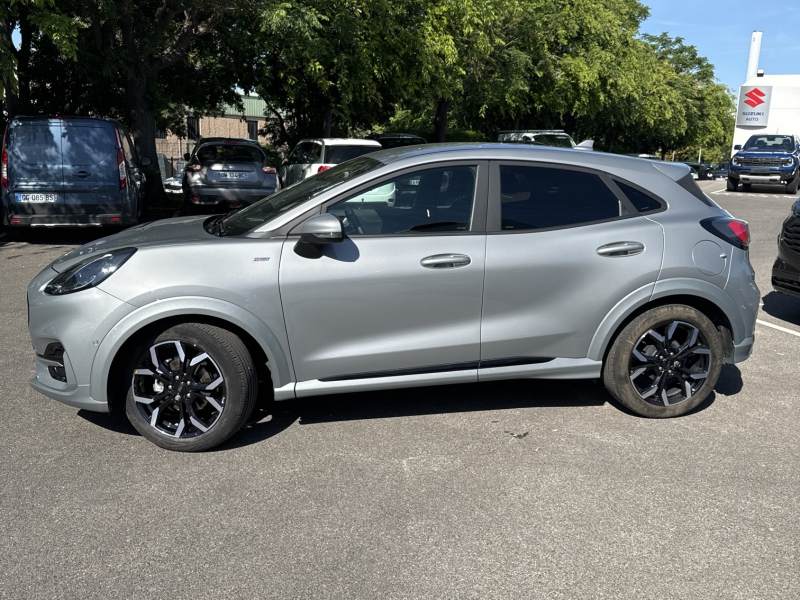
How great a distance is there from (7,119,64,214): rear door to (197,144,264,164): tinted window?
12.1 ft

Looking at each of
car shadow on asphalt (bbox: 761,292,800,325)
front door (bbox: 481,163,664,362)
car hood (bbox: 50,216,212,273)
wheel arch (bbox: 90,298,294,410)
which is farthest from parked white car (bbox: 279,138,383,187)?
wheel arch (bbox: 90,298,294,410)

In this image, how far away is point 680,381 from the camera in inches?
189

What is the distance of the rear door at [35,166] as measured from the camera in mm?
11102

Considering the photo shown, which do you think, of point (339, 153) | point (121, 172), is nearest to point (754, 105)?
point (339, 153)

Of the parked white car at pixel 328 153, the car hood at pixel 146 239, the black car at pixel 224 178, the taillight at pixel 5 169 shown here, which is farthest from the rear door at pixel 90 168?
the car hood at pixel 146 239

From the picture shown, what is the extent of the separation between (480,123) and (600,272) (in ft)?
107

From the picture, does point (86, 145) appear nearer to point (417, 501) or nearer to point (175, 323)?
point (175, 323)

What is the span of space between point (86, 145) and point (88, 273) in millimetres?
7918

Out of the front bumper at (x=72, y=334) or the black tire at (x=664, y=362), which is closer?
the front bumper at (x=72, y=334)

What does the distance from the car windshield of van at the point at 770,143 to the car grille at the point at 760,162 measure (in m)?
0.64

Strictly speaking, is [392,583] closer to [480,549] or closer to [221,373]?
[480,549]

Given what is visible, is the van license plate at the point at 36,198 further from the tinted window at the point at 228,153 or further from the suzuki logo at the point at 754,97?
the suzuki logo at the point at 754,97

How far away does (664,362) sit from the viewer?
4.78 m

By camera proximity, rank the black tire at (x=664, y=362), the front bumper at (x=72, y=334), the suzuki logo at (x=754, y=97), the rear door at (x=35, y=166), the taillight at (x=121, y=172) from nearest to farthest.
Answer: the front bumper at (x=72, y=334)
the black tire at (x=664, y=362)
the rear door at (x=35, y=166)
the taillight at (x=121, y=172)
the suzuki logo at (x=754, y=97)
